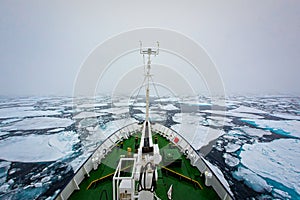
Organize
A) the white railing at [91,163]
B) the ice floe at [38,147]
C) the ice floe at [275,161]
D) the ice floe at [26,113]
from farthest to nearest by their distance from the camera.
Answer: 1. the ice floe at [26,113]
2. the ice floe at [38,147]
3. the ice floe at [275,161]
4. the white railing at [91,163]

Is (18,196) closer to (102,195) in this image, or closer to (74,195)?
(74,195)

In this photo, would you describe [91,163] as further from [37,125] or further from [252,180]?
[37,125]

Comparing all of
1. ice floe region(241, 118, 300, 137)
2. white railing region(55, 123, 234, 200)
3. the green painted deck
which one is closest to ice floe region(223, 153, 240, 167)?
white railing region(55, 123, 234, 200)

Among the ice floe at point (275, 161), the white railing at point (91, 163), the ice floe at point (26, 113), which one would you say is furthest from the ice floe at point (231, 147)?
the ice floe at point (26, 113)

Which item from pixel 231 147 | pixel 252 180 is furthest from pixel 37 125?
pixel 252 180

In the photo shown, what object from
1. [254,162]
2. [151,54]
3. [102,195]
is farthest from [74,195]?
[254,162]

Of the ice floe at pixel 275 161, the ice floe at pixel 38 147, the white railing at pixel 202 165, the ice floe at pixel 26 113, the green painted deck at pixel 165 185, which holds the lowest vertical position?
the ice floe at pixel 275 161

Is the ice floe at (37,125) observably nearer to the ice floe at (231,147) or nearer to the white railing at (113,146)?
the white railing at (113,146)

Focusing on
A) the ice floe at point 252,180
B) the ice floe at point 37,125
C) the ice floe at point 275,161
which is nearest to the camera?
the ice floe at point 252,180

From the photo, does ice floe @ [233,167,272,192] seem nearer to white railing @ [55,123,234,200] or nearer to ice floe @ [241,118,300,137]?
white railing @ [55,123,234,200]
